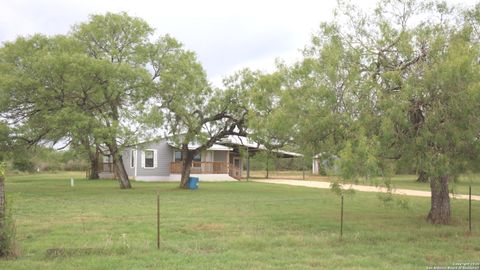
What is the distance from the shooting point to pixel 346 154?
10.5 meters

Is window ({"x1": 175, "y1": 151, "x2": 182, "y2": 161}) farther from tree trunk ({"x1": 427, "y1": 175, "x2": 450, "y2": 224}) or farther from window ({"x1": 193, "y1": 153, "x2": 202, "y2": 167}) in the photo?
tree trunk ({"x1": 427, "y1": 175, "x2": 450, "y2": 224})

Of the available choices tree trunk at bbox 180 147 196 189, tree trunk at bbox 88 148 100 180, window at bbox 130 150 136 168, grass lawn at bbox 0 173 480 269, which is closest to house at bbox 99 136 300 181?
window at bbox 130 150 136 168

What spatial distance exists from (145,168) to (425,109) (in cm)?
3468

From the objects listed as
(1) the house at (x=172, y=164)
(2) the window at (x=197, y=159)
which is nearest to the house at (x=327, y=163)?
(1) the house at (x=172, y=164)

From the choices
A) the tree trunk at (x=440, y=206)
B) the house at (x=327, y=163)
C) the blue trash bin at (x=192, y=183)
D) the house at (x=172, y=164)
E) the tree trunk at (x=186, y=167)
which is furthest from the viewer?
the house at (x=172, y=164)

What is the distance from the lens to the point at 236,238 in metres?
11.6

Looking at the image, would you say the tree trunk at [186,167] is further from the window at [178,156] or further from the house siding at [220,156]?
the house siding at [220,156]

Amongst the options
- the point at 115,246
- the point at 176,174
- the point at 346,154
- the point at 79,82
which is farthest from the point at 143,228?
the point at 176,174

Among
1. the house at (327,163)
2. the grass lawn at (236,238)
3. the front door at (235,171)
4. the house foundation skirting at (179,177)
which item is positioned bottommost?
the grass lawn at (236,238)

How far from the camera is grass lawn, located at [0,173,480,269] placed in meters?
9.27

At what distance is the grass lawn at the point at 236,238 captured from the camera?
30.4 feet

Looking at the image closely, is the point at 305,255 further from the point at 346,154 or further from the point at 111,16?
the point at 111,16

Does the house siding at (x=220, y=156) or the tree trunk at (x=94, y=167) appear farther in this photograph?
the tree trunk at (x=94, y=167)

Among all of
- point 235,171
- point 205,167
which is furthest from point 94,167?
point 235,171
